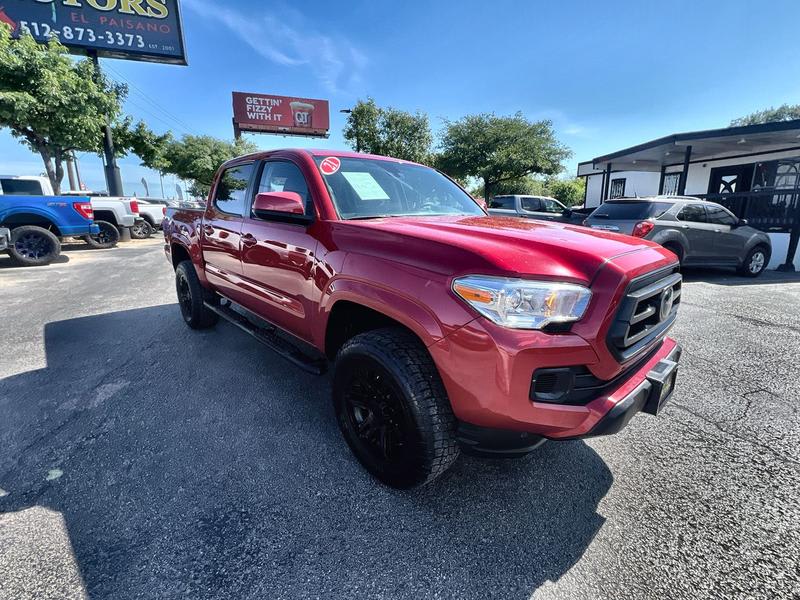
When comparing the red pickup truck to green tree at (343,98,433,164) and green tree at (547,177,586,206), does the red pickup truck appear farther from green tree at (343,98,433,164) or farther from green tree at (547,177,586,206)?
green tree at (547,177,586,206)

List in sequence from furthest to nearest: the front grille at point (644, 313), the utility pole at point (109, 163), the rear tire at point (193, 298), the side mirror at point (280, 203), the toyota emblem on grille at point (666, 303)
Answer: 1. the utility pole at point (109, 163)
2. the rear tire at point (193, 298)
3. the side mirror at point (280, 203)
4. the toyota emblem on grille at point (666, 303)
5. the front grille at point (644, 313)

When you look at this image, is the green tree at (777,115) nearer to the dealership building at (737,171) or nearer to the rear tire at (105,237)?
the dealership building at (737,171)

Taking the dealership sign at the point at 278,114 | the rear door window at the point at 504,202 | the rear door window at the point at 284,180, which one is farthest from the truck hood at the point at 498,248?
the dealership sign at the point at 278,114

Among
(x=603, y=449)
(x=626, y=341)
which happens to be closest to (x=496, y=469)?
(x=603, y=449)

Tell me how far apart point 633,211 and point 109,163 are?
19397 millimetres

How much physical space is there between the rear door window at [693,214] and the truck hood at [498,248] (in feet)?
21.1

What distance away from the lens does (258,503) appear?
6.57 ft

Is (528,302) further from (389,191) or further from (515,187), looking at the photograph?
(515,187)

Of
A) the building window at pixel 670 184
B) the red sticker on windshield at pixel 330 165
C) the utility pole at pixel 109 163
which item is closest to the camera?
the red sticker on windshield at pixel 330 165

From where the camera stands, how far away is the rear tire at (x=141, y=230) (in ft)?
49.3

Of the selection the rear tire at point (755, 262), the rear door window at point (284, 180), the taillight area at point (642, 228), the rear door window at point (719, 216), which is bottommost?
the rear tire at point (755, 262)

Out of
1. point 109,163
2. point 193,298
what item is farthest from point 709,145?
point 109,163

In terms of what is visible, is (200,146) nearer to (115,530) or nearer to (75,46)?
(75,46)

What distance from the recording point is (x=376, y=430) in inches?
83.5
